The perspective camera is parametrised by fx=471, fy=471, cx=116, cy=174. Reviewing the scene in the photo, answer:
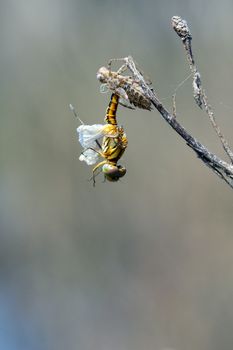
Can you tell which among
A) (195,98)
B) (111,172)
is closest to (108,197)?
(111,172)

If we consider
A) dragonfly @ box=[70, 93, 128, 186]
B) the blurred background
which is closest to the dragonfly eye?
dragonfly @ box=[70, 93, 128, 186]

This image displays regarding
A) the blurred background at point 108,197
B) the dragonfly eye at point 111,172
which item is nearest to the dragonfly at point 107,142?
the dragonfly eye at point 111,172

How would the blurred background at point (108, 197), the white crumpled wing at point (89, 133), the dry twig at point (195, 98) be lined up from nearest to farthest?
the dry twig at point (195, 98)
the white crumpled wing at point (89, 133)
the blurred background at point (108, 197)

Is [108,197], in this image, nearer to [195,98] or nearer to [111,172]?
[111,172]

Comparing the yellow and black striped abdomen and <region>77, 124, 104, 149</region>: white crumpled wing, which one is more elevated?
the yellow and black striped abdomen

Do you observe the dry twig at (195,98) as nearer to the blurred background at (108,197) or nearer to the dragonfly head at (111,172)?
the dragonfly head at (111,172)

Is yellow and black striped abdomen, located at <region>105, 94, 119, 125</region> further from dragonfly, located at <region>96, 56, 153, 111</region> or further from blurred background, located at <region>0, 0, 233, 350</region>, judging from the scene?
blurred background, located at <region>0, 0, 233, 350</region>
